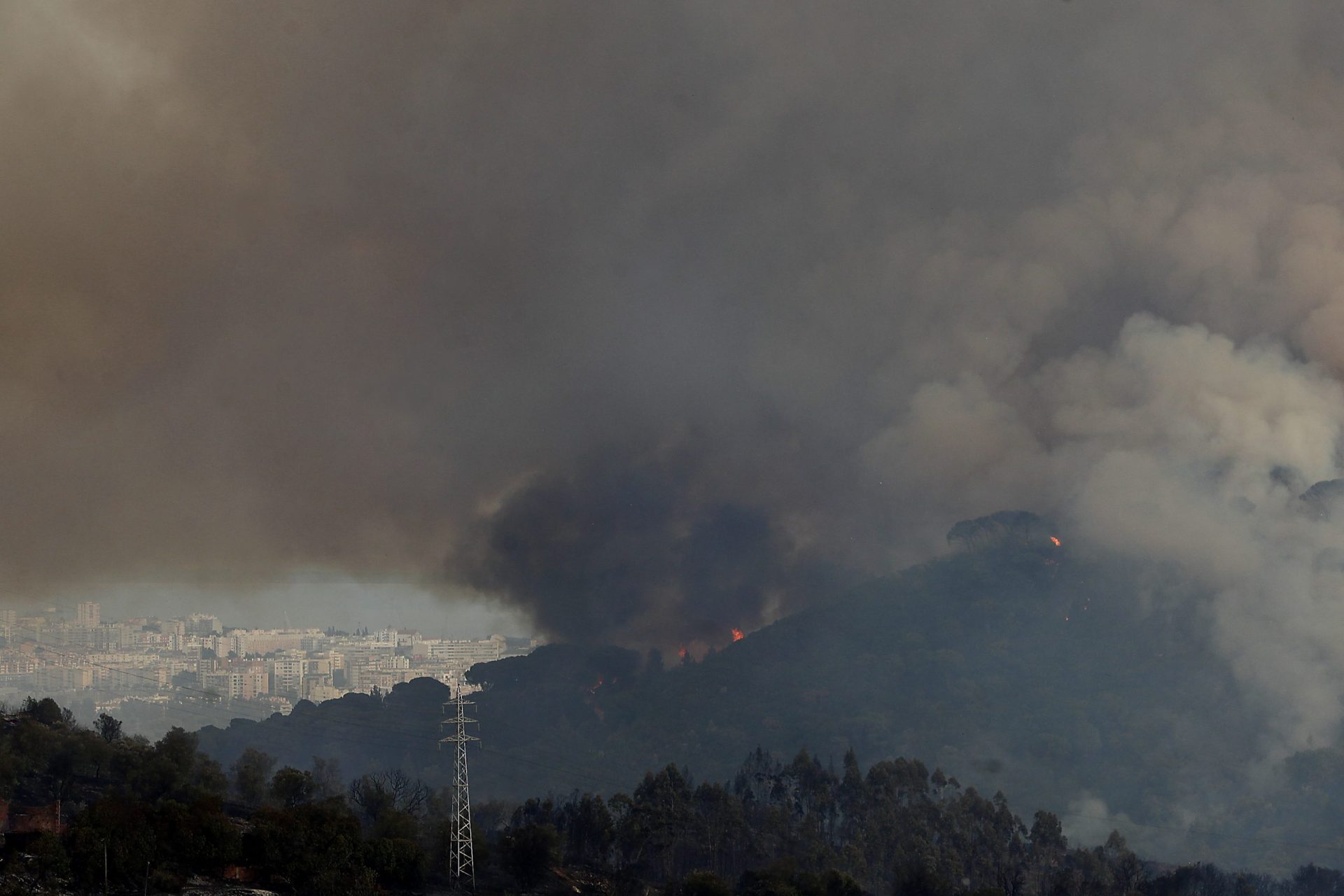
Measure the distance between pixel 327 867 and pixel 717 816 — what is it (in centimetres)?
6257

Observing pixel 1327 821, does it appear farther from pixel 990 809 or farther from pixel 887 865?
pixel 887 865

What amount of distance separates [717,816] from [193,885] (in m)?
69.1

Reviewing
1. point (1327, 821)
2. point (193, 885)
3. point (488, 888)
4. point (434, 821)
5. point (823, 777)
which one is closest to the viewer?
point (193, 885)

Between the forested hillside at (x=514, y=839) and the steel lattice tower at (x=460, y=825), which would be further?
the steel lattice tower at (x=460, y=825)

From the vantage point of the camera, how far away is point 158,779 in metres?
97.1

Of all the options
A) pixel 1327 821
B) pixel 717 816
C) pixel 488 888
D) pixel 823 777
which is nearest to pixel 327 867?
pixel 488 888

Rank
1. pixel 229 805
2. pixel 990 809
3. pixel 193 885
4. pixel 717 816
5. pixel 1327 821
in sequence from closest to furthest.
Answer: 1. pixel 193 885
2. pixel 229 805
3. pixel 717 816
4. pixel 990 809
5. pixel 1327 821

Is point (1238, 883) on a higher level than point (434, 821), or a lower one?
lower

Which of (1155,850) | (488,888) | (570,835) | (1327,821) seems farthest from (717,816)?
(1327,821)

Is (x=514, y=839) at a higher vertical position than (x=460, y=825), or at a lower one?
lower

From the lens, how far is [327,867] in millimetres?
78500

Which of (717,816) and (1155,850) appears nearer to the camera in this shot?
(717,816)

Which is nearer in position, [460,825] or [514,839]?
[460,825]

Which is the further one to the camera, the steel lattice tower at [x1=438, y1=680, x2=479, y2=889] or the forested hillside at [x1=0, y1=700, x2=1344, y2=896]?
the steel lattice tower at [x1=438, y1=680, x2=479, y2=889]
